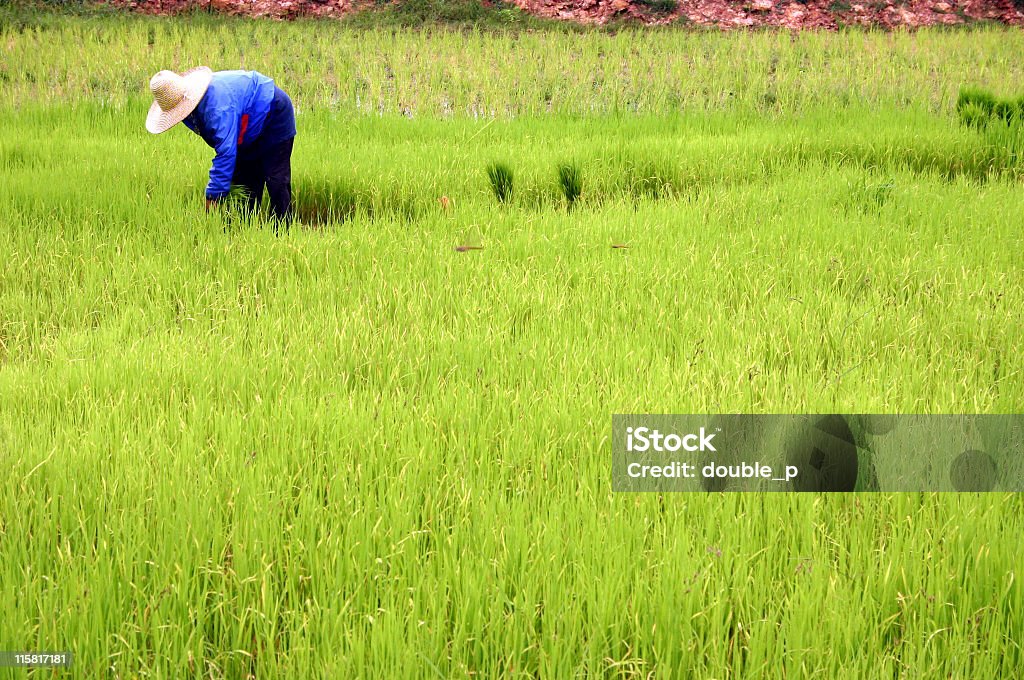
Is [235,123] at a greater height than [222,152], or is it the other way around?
[235,123]

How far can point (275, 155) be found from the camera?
4367 millimetres

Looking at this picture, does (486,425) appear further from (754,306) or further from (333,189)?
(333,189)

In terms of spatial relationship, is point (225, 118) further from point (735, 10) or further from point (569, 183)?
point (735, 10)

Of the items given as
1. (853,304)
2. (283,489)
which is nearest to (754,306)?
(853,304)

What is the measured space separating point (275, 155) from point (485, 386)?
2.52 metres

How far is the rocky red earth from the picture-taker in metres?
10.0

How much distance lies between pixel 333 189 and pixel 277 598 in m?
3.43

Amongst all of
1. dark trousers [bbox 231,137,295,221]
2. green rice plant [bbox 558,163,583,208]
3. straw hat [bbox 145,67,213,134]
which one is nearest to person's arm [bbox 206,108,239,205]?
straw hat [bbox 145,67,213,134]

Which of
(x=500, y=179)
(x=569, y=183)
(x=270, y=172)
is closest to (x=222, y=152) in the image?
(x=270, y=172)

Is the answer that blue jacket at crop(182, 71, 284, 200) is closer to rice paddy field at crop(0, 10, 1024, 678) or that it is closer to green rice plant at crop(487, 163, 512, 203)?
rice paddy field at crop(0, 10, 1024, 678)

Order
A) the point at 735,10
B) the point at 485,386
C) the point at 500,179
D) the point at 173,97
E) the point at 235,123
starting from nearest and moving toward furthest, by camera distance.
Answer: the point at 485,386, the point at 173,97, the point at 235,123, the point at 500,179, the point at 735,10

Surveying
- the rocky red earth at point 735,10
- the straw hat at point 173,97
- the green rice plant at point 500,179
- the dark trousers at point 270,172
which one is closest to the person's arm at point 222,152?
the straw hat at point 173,97

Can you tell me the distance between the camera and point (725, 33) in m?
9.22

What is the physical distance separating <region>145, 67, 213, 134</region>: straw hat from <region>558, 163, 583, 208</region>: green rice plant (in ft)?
6.72
